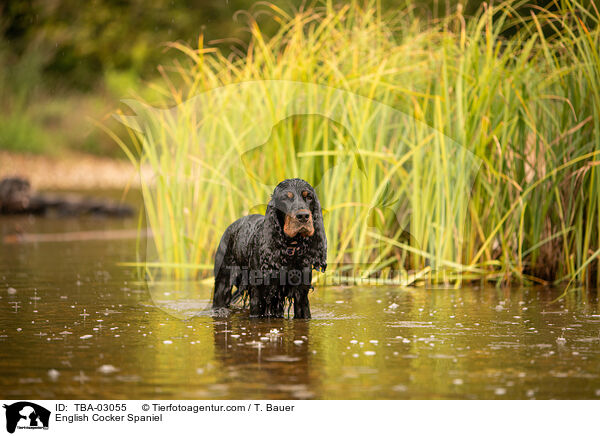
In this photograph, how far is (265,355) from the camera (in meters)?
5.98

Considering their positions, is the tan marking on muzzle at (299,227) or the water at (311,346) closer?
the water at (311,346)

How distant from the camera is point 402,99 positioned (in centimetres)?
972

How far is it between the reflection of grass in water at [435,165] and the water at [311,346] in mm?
561

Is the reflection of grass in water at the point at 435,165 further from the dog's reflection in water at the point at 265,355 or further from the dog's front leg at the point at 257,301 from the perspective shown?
the dog's reflection in water at the point at 265,355

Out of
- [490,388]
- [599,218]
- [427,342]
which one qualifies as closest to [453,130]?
[599,218]

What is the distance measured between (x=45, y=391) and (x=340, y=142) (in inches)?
192

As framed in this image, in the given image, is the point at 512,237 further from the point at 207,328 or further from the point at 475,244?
the point at 207,328

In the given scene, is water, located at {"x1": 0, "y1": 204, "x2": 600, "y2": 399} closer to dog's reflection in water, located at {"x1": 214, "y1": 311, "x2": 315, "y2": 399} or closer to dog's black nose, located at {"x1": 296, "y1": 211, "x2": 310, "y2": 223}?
dog's reflection in water, located at {"x1": 214, "y1": 311, "x2": 315, "y2": 399}

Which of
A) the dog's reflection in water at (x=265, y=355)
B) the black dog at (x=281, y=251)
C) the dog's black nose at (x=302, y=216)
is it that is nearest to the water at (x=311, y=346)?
the dog's reflection in water at (x=265, y=355)

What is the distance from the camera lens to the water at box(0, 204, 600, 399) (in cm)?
520
